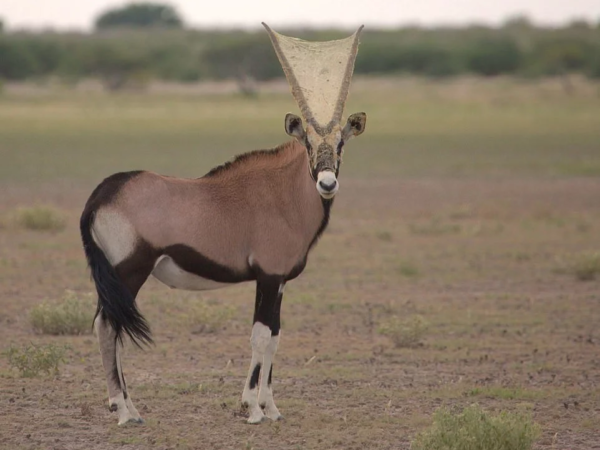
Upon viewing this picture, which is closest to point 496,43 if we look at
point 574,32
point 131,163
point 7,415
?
point 574,32

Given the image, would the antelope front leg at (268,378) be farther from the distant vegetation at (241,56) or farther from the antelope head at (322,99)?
the distant vegetation at (241,56)

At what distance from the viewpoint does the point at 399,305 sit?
42.6 ft

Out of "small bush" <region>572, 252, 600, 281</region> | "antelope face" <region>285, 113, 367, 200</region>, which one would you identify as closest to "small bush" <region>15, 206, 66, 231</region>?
"small bush" <region>572, 252, 600, 281</region>

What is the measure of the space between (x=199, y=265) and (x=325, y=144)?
1250mm

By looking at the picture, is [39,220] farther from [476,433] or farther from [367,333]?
[476,433]

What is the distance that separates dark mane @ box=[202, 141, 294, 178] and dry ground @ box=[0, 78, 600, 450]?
1.84 meters

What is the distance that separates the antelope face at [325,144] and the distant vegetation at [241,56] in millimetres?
66939

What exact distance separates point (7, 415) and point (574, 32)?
348ft

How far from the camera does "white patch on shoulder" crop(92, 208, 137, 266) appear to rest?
770cm

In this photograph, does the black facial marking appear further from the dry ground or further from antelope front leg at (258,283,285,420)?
the dry ground

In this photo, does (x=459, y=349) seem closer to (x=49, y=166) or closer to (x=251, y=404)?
(x=251, y=404)

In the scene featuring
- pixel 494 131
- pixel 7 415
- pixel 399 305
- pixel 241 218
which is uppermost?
pixel 241 218

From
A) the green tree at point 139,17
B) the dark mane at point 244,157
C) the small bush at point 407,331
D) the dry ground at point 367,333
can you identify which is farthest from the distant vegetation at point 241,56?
the dark mane at point 244,157

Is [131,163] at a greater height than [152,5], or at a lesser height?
greater
